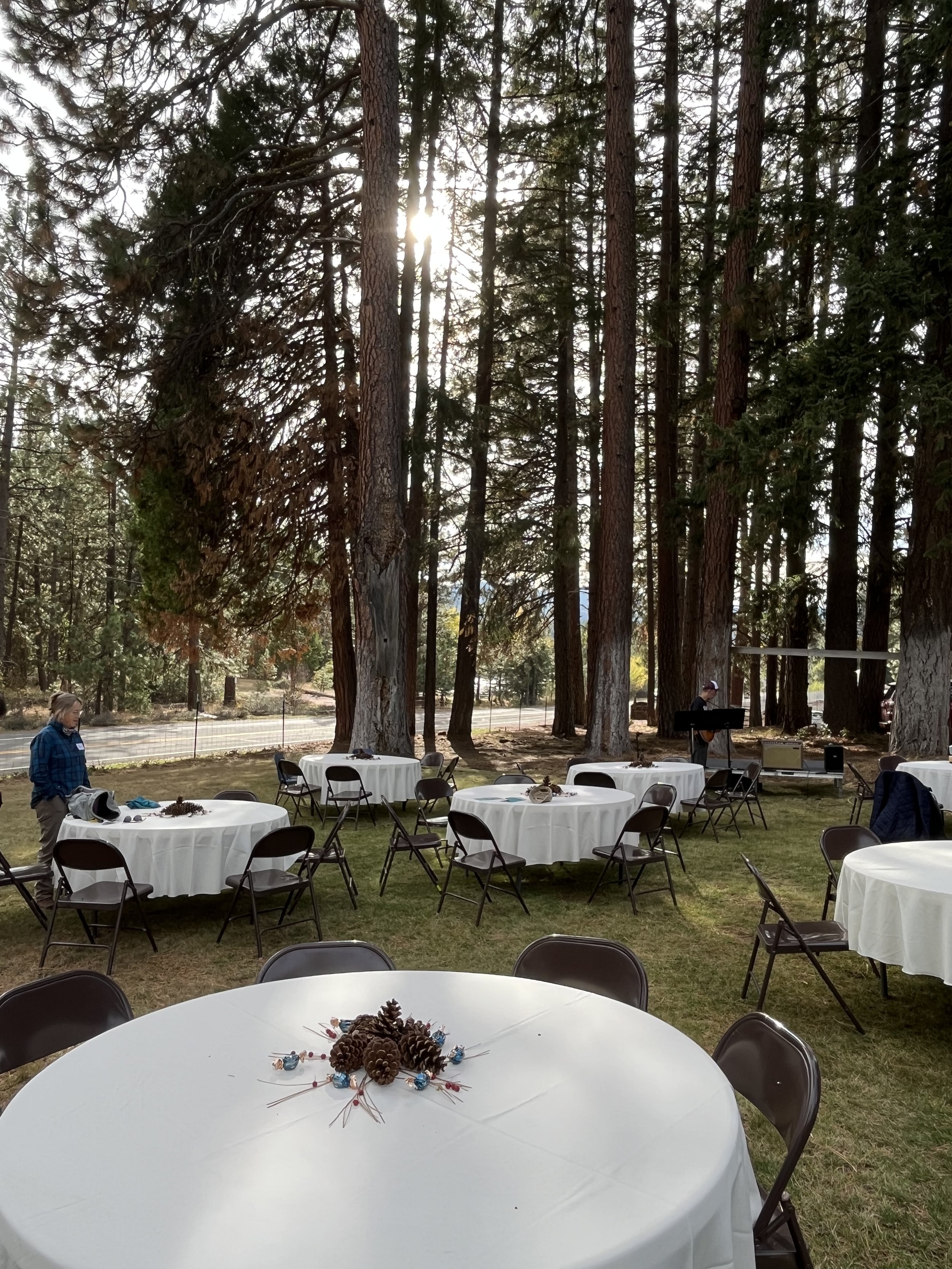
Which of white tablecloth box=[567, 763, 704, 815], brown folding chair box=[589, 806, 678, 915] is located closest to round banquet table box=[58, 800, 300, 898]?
brown folding chair box=[589, 806, 678, 915]

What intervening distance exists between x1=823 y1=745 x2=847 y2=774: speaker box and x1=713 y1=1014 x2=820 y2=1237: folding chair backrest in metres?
10.9

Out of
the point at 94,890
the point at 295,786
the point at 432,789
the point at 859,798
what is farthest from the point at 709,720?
the point at 94,890

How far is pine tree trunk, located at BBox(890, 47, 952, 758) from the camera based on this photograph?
13.3 m

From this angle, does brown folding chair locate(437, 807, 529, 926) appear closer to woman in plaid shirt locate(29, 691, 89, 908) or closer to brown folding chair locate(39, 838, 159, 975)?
brown folding chair locate(39, 838, 159, 975)

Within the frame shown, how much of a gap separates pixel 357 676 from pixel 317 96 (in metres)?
9.38

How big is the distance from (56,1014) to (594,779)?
Result: 6673 millimetres

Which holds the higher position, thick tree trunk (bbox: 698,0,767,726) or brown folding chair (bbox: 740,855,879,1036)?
thick tree trunk (bbox: 698,0,767,726)

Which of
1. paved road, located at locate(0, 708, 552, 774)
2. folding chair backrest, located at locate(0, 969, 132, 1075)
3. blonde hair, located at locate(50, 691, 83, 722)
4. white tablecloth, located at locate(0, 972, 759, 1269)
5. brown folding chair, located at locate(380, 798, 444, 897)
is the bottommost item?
paved road, located at locate(0, 708, 552, 774)

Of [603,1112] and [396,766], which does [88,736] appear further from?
[603,1112]

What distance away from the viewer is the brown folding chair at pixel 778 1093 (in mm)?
2197

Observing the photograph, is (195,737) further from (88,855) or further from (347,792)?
(88,855)

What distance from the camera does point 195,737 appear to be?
19859 mm

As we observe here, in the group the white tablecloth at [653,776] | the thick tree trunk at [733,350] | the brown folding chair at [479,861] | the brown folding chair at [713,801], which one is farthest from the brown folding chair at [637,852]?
the thick tree trunk at [733,350]

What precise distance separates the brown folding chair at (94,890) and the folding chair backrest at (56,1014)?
2689mm
